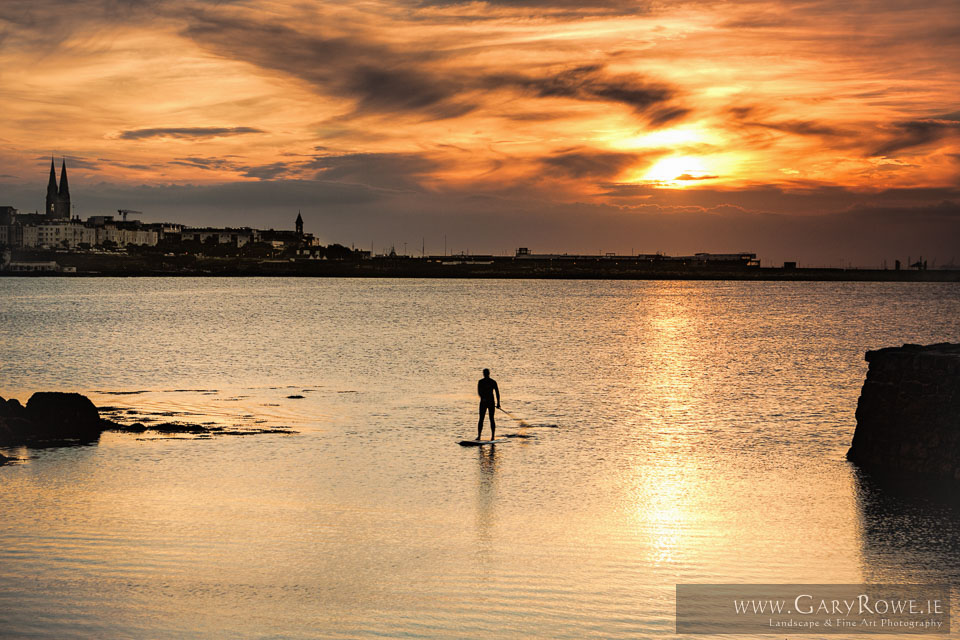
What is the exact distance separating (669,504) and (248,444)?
36.4 feet

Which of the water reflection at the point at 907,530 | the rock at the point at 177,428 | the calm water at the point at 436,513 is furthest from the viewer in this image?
the rock at the point at 177,428

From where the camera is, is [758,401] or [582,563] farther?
[758,401]

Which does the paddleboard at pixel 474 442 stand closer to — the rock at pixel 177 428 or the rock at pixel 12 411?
the rock at pixel 177 428

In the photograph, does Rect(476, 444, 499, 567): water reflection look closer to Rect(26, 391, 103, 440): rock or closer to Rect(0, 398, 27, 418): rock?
Rect(26, 391, 103, 440): rock

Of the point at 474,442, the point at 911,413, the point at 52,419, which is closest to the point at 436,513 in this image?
the point at 474,442

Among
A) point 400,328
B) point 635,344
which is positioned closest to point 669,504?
point 635,344

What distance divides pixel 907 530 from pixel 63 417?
64.7 feet

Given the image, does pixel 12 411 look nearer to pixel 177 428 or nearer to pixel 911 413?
pixel 177 428

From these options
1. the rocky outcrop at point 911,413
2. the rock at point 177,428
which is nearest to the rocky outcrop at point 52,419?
the rock at point 177,428

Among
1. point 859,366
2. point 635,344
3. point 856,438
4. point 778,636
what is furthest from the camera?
point 635,344

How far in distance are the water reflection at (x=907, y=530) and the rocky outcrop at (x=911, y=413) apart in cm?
80

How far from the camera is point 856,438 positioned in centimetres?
2069

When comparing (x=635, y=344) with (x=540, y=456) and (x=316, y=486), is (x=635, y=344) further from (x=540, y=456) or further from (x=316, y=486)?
(x=316, y=486)

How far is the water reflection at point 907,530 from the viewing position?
1215cm
